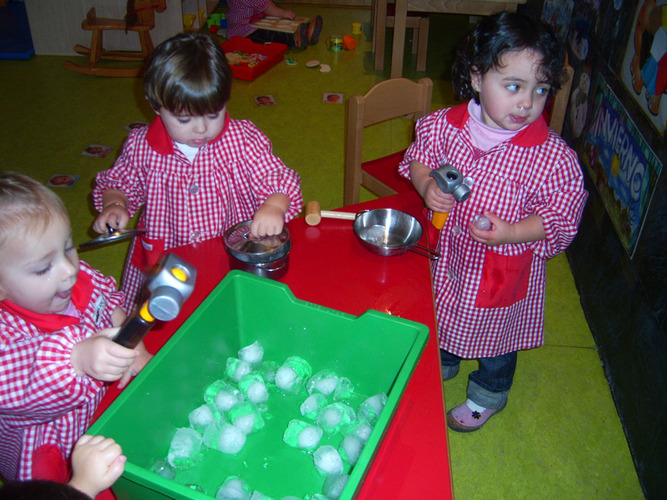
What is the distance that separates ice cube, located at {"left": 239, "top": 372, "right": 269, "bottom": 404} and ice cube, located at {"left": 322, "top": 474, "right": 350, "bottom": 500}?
0.62 feet

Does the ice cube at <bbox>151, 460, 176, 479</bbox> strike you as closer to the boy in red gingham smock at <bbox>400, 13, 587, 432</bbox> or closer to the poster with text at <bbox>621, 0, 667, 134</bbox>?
the boy in red gingham smock at <bbox>400, 13, 587, 432</bbox>

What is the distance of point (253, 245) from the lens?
3.69 ft

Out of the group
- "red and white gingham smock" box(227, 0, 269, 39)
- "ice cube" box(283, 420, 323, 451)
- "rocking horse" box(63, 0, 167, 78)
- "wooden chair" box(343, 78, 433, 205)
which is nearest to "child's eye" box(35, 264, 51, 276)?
"ice cube" box(283, 420, 323, 451)

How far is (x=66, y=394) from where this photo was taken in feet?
2.63

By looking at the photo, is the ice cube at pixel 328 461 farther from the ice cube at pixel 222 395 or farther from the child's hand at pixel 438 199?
the child's hand at pixel 438 199

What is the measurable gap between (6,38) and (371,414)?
4.58m

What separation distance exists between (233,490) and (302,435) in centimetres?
14

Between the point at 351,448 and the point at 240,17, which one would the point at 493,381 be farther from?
the point at 240,17

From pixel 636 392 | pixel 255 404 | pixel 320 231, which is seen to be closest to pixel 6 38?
pixel 320 231

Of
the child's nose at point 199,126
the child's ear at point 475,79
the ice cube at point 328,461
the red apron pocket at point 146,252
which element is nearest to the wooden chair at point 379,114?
the child's ear at point 475,79

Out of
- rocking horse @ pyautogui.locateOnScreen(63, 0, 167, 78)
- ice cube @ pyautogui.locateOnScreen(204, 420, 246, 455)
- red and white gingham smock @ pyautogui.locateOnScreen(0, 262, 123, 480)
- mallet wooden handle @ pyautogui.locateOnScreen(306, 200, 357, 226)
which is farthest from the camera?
rocking horse @ pyautogui.locateOnScreen(63, 0, 167, 78)

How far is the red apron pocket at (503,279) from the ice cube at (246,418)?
25.7 inches

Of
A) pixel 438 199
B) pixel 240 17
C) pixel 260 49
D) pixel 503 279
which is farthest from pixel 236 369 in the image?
pixel 240 17

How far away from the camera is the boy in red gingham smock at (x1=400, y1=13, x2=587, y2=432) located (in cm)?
113
